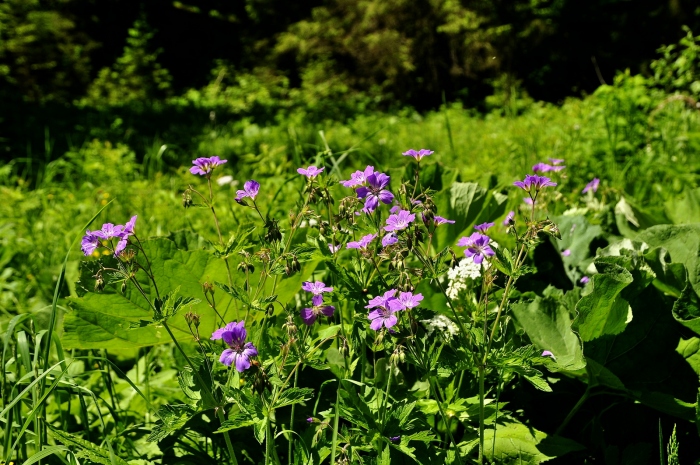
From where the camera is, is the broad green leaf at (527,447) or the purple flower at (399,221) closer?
the purple flower at (399,221)

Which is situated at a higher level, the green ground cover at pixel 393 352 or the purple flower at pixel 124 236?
the purple flower at pixel 124 236

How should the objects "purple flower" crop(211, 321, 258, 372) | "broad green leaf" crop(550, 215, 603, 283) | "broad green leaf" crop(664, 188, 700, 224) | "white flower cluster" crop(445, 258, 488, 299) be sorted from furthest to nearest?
"broad green leaf" crop(664, 188, 700, 224) → "broad green leaf" crop(550, 215, 603, 283) → "white flower cluster" crop(445, 258, 488, 299) → "purple flower" crop(211, 321, 258, 372)

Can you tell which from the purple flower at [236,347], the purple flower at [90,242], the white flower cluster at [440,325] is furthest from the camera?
the white flower cluster at [440,325]

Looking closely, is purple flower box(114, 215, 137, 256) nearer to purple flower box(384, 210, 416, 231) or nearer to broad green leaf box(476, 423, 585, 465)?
purple flower box(384, 210, 416, 231)

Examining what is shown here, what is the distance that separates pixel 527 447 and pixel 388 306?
1.90 feet

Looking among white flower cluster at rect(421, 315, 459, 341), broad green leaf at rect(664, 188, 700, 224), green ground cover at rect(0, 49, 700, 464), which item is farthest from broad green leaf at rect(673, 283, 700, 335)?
broad green leaf at rect(664, 188, 700, 224)

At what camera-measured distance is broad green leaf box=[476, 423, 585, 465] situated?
1.40 metres

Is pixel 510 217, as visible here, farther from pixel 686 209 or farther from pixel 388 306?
pixel 686 209

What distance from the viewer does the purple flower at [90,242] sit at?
3.79 feet

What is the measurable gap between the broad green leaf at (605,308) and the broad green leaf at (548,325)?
0.10 m

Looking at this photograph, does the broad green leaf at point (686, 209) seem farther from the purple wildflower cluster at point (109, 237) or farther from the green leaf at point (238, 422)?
the purple wildflower cluster at point (109, 237)

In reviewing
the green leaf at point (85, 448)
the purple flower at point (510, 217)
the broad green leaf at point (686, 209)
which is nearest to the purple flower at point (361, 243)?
the purple flower at point (510, 217)

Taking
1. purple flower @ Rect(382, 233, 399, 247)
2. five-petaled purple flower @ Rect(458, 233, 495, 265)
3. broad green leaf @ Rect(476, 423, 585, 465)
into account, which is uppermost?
purple flower @ Rect(382, 233, 399, 247)

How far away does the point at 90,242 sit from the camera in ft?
3.88
